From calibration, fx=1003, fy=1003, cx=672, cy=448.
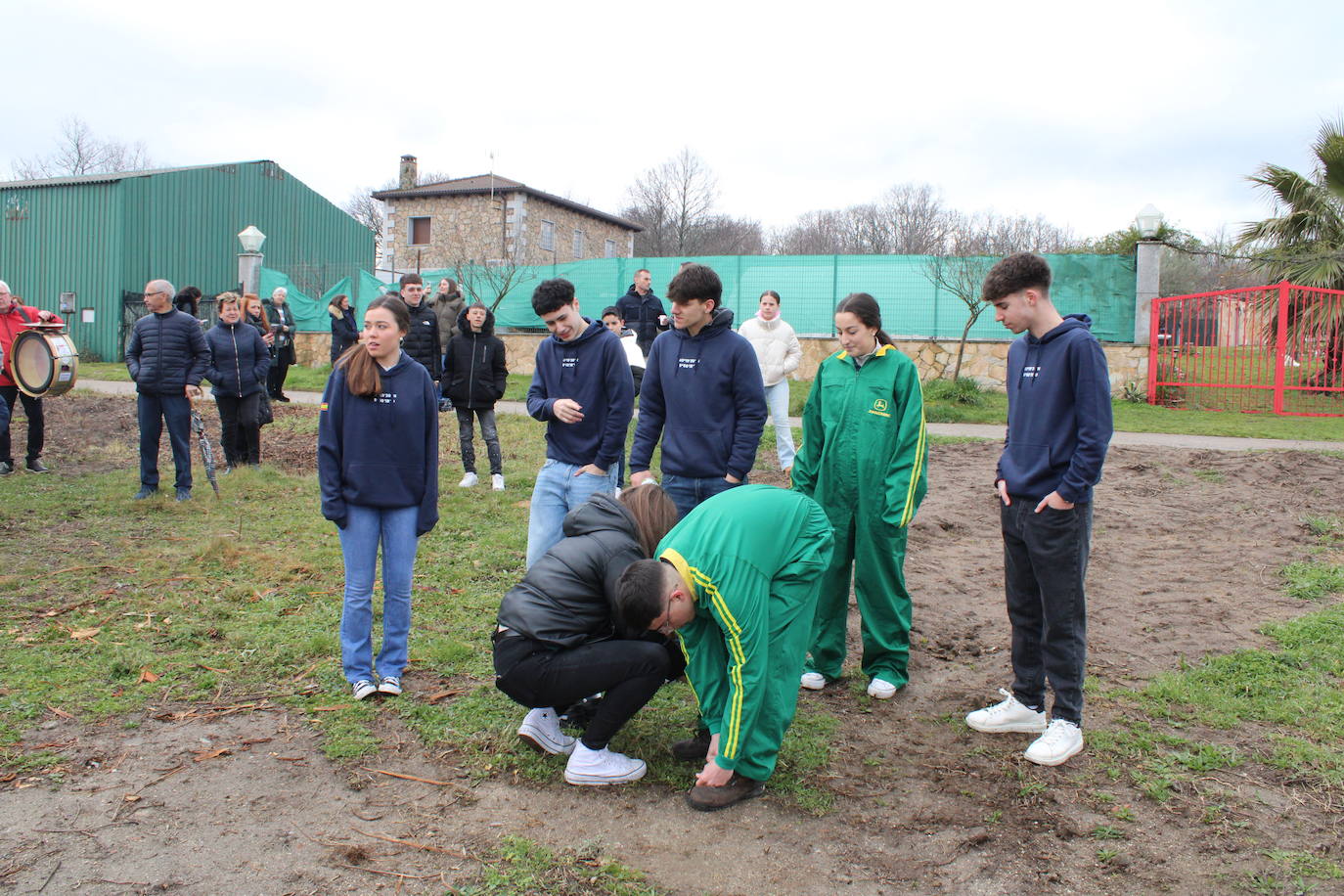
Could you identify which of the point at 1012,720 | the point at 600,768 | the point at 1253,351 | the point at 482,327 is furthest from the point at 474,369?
the point at 1253,351

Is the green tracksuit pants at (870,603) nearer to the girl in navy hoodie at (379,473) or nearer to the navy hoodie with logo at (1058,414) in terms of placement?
the navy hoodie with logo at (1058,414)

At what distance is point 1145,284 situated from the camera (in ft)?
57.5

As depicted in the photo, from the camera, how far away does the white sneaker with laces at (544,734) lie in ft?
13.0

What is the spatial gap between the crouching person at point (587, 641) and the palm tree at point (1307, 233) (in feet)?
55.8

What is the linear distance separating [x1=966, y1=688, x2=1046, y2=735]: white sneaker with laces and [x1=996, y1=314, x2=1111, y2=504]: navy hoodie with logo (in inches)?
37.7

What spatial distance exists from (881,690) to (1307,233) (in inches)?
698

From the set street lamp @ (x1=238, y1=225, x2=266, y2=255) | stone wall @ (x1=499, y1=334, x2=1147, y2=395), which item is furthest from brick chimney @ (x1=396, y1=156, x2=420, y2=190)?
stone wall @ (x1=499, y1=334, x2=1147, y2=395)

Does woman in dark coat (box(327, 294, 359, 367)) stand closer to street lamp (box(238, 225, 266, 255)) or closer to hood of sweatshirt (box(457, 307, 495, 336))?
hood of sweatshirt (box(457, 307, 495, 336))

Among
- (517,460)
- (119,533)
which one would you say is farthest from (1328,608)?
(119,533)

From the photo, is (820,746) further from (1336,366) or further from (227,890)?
(1336,366)

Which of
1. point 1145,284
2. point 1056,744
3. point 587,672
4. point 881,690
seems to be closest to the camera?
point 587,672

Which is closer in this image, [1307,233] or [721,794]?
[721,794]

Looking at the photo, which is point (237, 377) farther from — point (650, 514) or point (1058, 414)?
point (1058, 414)

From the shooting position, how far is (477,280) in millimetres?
22906
